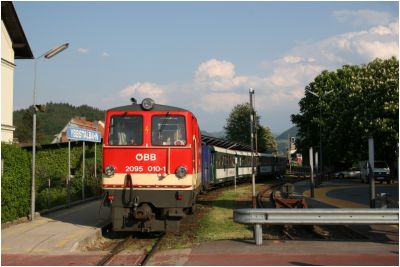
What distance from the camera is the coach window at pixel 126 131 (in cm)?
1266

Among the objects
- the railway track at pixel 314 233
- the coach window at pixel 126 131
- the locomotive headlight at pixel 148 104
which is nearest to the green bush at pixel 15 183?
the coach window at pixel 126 131

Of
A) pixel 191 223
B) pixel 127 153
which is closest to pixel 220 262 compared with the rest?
pixel 127 153

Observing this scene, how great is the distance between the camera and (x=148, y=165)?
1243 centimetres

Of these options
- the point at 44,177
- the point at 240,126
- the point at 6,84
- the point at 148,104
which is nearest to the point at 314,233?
the point at 148,104

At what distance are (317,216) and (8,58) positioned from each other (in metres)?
13.7

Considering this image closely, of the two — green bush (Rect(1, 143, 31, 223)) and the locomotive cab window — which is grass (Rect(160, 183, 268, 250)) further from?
green bush (Rect(1, 143, 31, 223))

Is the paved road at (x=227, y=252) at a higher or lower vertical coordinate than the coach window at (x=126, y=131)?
lower

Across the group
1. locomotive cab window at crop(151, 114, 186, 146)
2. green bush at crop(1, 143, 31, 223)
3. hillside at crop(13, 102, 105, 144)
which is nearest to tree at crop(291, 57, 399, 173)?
locomotive cab window at crop(151, 114, 186, 146)

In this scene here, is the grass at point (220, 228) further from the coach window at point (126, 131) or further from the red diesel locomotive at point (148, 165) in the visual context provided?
the coach window at point (126, 131)

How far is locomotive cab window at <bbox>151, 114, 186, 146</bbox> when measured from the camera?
12625 millimetres

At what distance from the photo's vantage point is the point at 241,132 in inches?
3558

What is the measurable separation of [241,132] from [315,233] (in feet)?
253

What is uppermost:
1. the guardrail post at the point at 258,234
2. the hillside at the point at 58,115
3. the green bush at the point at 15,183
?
the hillside at the point at 58,115

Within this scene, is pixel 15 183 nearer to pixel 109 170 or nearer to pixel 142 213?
pixel 109 170
